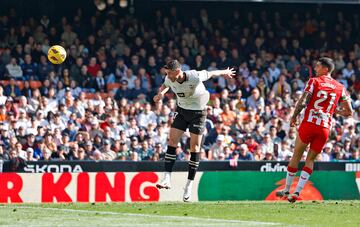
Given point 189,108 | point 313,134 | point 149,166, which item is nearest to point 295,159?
point 313,134

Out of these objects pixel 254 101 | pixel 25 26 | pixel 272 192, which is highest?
pixel 25 26

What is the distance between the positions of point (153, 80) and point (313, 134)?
13.5 meters

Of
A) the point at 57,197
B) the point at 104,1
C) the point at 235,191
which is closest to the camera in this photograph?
the point at 57,197

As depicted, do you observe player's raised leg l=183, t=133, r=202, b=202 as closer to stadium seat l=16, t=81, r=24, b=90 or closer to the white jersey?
the white jersey

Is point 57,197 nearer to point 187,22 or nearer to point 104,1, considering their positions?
point 104,1

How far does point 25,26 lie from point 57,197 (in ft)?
32.7

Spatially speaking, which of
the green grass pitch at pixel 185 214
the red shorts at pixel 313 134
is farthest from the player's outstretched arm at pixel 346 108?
the green grass pitch at pixel 185 214

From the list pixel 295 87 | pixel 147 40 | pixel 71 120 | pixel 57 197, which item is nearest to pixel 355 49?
pixel 295 87

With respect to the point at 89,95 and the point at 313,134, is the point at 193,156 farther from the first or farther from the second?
the point at 89,95

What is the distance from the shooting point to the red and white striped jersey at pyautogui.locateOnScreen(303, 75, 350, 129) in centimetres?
1531

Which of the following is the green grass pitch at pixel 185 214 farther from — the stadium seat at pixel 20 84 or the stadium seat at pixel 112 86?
the stadium seat at pixel 112 86

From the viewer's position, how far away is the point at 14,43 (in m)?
28.5

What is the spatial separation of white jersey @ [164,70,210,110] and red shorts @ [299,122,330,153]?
1.85 m

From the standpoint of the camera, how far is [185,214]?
551 inches
